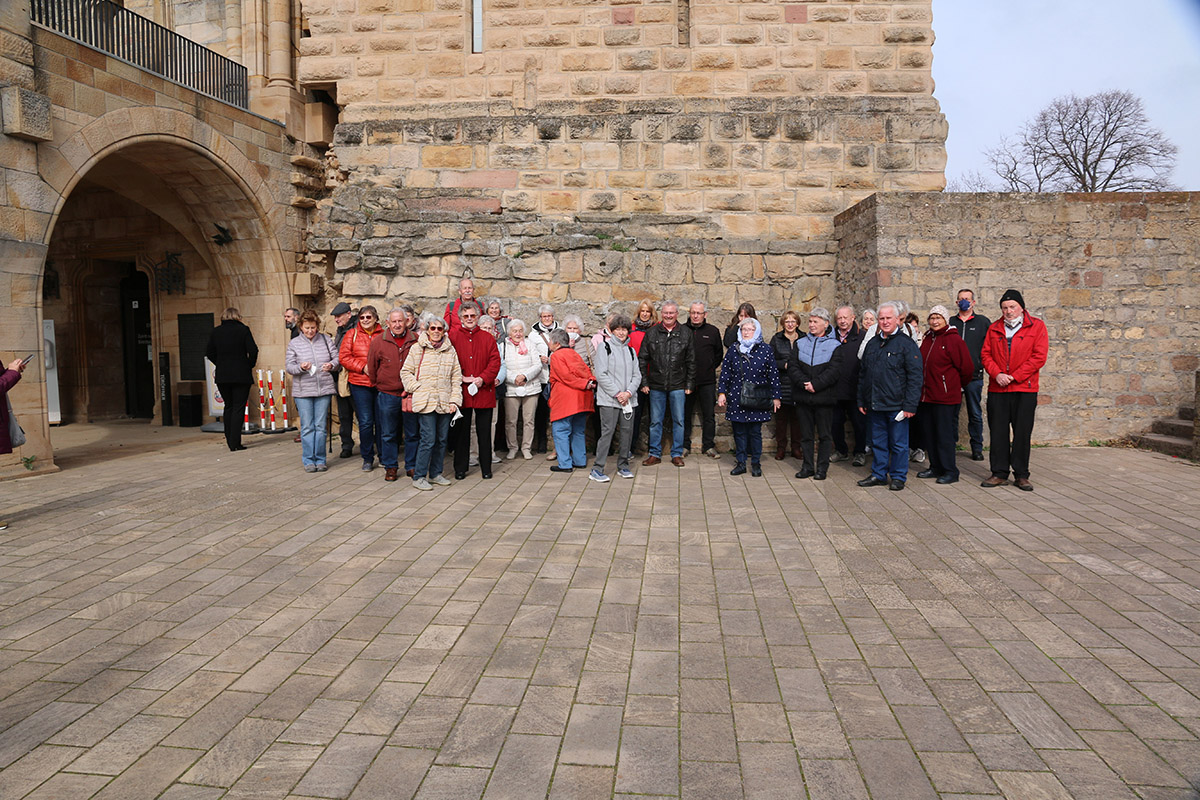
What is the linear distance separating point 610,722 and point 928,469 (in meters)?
6.08

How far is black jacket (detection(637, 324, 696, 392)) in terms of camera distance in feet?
27.3

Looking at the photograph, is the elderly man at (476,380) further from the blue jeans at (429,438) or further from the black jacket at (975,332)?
the black jacket at (975,332)

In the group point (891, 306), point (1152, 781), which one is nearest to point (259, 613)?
point (1152, 781)

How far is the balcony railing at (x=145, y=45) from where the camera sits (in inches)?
372

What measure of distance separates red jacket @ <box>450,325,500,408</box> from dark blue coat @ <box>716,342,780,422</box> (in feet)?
8.30

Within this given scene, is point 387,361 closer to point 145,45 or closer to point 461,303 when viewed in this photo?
point 461,303

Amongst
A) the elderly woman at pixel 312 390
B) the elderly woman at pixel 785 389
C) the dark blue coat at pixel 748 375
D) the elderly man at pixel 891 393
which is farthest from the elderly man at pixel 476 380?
the elderly man at pixel 891 393

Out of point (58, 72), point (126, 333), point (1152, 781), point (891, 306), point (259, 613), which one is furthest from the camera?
point (126, 333)

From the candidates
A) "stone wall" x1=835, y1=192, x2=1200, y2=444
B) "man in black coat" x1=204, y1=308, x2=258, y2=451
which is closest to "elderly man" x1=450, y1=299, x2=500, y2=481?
"man in black coat" x1=204, y1=308, x2=258, y2=451

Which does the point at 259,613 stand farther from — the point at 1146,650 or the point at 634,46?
the point at 634,46

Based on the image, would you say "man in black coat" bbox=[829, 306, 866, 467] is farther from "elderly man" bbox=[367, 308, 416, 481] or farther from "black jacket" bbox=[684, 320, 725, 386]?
"elderly man" bbox=[367, 308, 416, 481]

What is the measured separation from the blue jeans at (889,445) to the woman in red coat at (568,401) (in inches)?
117

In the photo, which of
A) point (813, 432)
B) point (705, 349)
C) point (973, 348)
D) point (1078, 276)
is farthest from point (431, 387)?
point (1078, 276)

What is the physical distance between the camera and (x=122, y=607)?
13.7ft
